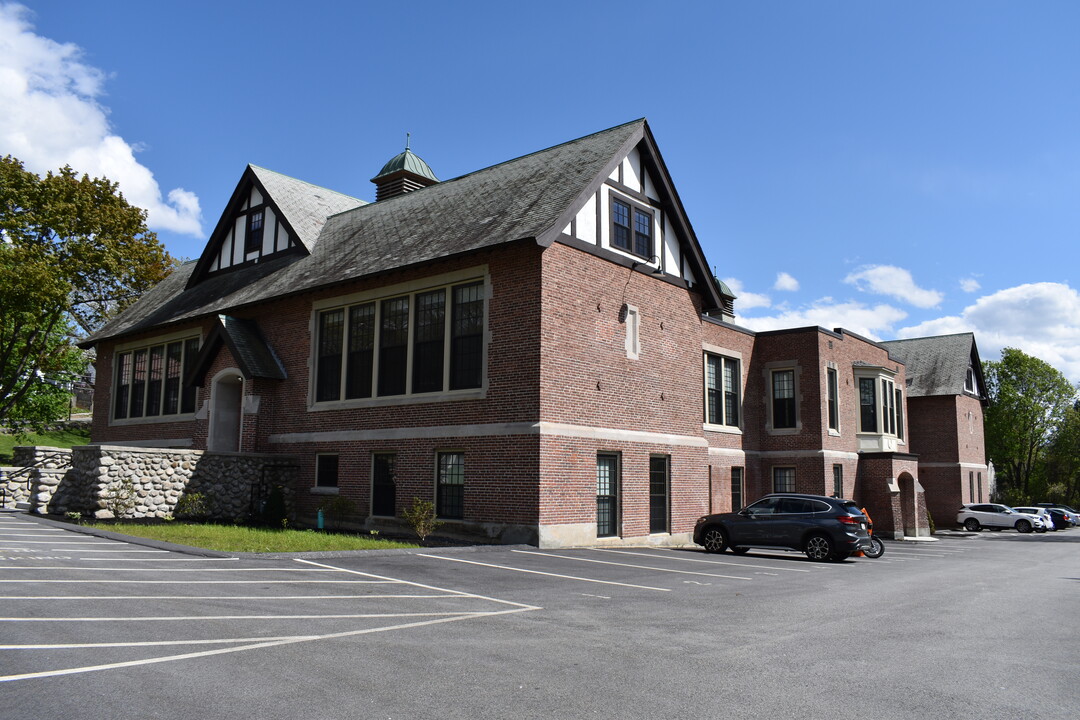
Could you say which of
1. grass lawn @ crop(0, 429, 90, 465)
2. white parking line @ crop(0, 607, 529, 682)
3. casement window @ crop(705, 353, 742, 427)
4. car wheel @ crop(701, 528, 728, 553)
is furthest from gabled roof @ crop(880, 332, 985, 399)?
grass lawn @ crop(0, 429, 90, 465)

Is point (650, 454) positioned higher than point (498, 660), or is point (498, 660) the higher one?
point (650, 454)

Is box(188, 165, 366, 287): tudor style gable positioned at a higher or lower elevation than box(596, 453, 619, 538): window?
higher

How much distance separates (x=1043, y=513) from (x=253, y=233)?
42.2 meters

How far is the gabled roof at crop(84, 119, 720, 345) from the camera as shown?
19.9 m

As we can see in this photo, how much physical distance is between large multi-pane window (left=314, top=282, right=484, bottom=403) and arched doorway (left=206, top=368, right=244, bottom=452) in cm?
350

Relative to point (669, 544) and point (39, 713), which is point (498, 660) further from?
point (669, 544)

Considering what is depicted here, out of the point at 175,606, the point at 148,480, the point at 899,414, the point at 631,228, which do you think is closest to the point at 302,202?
the point at 148,480

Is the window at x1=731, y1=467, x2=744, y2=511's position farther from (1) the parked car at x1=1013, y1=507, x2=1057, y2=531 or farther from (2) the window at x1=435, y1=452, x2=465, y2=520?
(1) the parked car at x1=1013, y1=507, x2=1057, y2=531

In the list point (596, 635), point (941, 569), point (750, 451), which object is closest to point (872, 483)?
point (750, 451)

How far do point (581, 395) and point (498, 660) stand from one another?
12176 millimetres

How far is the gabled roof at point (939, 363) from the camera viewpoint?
42.5 meters

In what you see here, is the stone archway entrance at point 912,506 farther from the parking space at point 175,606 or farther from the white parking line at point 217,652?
the white parking line at point 217,652

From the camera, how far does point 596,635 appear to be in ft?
28.5

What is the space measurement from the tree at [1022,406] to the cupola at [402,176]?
4523cm
